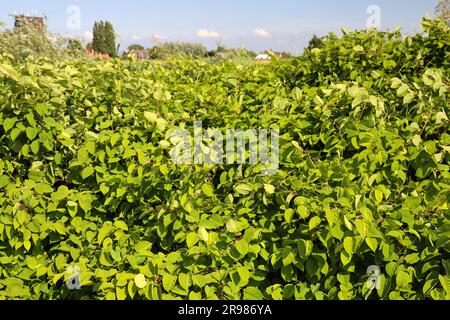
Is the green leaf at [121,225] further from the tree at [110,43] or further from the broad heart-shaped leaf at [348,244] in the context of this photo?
the tree at [110,43]

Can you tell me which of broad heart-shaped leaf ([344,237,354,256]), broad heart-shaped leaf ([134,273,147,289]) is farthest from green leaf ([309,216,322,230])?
broad heart-shaped leaf ([134,273,147,289])

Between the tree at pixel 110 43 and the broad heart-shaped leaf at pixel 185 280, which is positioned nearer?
the broad heart-shaped leaf at pixel 185 280

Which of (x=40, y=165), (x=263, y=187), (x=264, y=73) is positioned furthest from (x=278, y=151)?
(x=264, y=73)

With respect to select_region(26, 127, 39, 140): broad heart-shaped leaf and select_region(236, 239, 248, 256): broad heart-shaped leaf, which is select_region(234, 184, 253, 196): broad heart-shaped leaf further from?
select_region(26, 127, 39, 140): broad heart-shaped leaf

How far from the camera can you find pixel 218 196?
7.41 feet

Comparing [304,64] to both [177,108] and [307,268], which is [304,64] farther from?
[307,268]

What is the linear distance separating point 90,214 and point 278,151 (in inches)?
40.3

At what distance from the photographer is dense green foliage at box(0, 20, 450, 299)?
1787 mm

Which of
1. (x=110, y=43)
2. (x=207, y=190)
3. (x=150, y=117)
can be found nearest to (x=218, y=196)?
(x=207, y=190)

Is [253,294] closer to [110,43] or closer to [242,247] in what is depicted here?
[242,247]

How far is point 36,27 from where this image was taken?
963 centimetres

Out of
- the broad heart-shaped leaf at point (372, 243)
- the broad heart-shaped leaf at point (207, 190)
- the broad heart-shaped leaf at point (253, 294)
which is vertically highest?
the broad heart-shaped leaf at point (207, 190)

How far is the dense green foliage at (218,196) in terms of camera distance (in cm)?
179

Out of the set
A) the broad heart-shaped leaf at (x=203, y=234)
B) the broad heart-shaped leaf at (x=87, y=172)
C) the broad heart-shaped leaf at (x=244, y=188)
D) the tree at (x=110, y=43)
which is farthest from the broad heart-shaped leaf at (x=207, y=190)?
the tree at (x=110, y=43)
